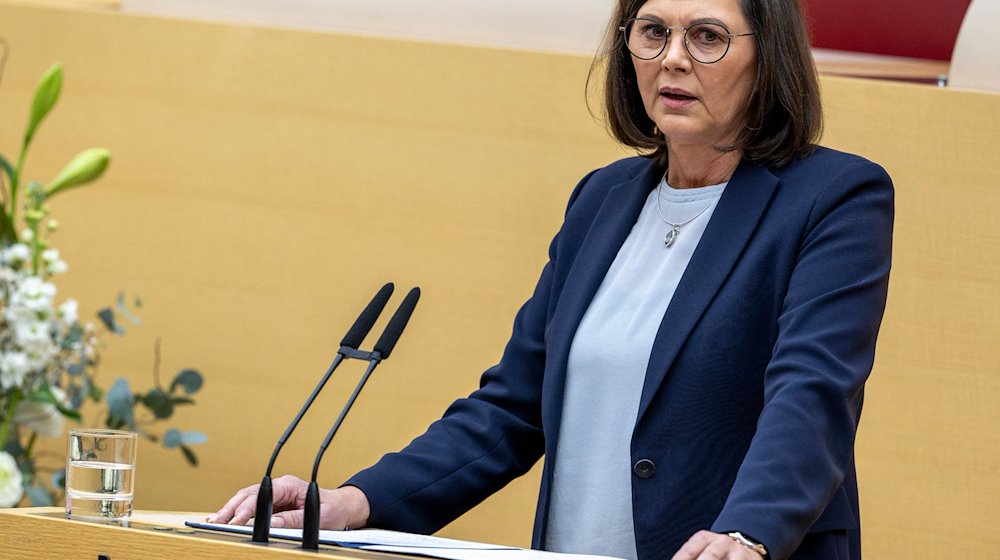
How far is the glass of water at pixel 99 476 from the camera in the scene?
57.6 inches

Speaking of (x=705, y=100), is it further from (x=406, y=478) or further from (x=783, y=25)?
(x=406, y=478)

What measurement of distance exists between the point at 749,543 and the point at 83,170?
176 centimetres

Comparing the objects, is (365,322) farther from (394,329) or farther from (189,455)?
(189,455)

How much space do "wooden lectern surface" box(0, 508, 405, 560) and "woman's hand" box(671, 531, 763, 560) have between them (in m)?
0.29

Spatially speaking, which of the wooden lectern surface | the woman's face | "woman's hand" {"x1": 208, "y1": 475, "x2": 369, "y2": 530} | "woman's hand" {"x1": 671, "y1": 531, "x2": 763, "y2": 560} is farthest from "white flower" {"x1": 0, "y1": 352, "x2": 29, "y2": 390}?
"woman's hand" {"x1": 671, "y1": 531, "x2": 763, "y2": 560}

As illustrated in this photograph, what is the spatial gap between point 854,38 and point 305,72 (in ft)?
3.95

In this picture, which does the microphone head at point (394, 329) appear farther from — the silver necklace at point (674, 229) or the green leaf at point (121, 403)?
the green leaf at point (121, 403)

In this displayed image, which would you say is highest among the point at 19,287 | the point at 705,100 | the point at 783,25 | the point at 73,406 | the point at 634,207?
the point at 783,25

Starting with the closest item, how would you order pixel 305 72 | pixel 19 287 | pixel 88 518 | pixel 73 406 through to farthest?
pixel 88 518 < pixel 19 287 < pixel 73 406 < pixel 305 72

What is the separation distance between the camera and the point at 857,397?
1598mm

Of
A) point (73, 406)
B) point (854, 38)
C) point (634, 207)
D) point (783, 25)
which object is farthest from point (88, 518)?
point (854, 38)

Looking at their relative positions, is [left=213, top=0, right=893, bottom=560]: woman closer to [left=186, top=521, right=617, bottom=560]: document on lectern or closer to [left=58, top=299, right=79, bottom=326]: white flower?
[left=186, top=521, right=617, bottom=560]: document on lectern

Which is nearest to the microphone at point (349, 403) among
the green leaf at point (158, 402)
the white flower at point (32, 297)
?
the white flower at point (32, 297)

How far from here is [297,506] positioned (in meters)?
1.69
